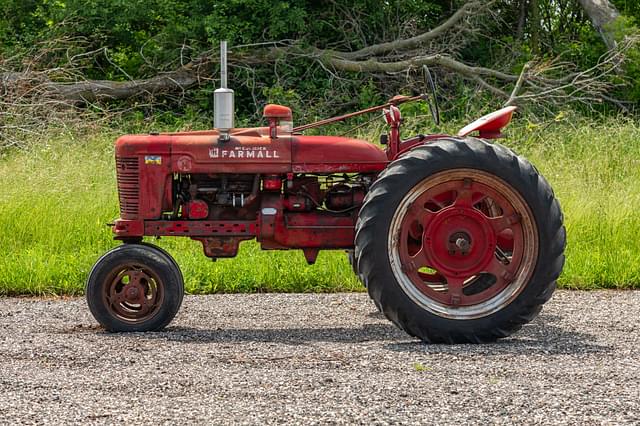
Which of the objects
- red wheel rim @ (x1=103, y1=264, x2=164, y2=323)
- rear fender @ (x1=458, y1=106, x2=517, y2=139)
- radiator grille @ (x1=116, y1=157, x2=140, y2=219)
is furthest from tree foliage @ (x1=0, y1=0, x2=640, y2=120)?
red wheel rim @ (x1=103, y1=264, x2=164, y2=323)

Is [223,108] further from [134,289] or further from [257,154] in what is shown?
[134,289]

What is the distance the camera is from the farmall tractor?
22.4ft

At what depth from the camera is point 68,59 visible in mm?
16828

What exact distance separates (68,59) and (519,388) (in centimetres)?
1256

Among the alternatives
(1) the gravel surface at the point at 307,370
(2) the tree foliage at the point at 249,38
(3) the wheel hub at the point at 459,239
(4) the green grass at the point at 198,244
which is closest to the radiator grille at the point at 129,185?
(1) the gravel surface at the point at 307,370

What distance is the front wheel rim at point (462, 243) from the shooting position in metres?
6.86

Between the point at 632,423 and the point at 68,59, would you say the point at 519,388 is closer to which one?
the point at 632,423

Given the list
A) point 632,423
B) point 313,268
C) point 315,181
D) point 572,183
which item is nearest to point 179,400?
point 632,423

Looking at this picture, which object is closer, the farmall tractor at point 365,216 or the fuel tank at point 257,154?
the farmall tractor at point 365,216

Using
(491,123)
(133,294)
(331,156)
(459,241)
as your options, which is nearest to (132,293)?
(133,294)

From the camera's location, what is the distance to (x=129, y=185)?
24.6 ft

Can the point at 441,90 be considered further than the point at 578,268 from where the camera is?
Yes

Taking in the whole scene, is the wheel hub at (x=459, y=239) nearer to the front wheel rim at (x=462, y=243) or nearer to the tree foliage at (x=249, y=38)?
the front wheel rim at (x=462, y=243)

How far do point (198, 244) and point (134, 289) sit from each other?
125 inches
